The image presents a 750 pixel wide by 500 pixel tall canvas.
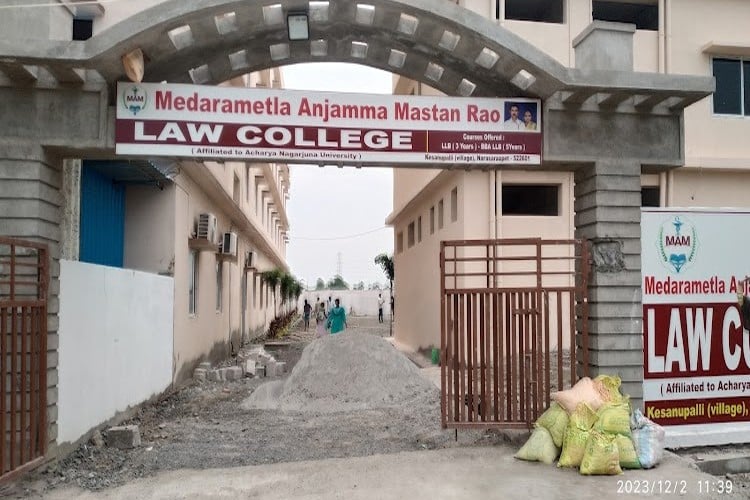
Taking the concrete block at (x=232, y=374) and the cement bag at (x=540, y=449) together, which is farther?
the concrete block at (x=232, y=374)

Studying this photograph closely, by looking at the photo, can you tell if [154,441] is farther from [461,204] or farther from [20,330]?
[461,204]

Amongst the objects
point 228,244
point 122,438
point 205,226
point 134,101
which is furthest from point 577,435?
point 228,244

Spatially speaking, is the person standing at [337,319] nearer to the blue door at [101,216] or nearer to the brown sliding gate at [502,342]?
the blue door at [101,216]

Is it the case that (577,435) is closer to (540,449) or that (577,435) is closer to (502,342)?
(540,449)

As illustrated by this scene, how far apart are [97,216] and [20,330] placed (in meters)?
4.19

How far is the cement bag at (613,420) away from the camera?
254 inches

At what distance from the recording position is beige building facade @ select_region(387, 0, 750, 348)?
15.5 m

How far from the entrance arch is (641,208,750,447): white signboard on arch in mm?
256

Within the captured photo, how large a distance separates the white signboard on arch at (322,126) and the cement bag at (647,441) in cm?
302

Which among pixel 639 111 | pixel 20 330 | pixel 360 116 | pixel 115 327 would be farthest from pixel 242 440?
pixel 639 111

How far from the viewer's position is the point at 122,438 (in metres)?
8.08

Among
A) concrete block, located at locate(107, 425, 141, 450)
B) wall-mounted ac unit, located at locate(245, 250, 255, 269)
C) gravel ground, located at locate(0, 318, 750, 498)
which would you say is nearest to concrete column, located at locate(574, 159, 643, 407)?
gravel ground, located at locate(0, 318, 750, 498)

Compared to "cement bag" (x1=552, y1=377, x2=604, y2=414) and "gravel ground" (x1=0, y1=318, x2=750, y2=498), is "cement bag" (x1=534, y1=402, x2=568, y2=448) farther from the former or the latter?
"gravel ground" (x1=0, y1=318, x2=750, y2=498)
